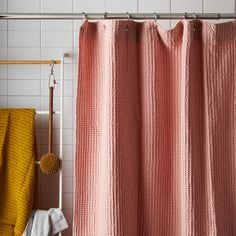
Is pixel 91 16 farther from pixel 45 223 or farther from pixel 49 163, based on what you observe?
pixel 45 223

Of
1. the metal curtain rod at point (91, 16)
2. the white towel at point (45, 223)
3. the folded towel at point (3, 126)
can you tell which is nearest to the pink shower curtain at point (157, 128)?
the metal curtain rod at point (91, 16)

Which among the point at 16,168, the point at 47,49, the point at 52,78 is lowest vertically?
the point at 16,168

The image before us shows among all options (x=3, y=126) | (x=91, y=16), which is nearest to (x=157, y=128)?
(x=91, y=16)

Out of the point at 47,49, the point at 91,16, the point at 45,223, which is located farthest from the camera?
the point at 47,49

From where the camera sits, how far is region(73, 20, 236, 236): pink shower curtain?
3.80ft

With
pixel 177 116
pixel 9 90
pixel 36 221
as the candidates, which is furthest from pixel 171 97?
pixel 9 90

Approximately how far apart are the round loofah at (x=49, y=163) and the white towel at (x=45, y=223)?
7.7 inches

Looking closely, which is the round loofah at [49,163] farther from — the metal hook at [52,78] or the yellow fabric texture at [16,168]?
the metal hook at [52,78]

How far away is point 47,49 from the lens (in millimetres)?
1941

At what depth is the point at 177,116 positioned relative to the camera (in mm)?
1218

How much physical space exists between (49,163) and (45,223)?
28 centimetres

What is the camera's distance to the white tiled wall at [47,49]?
1.94m

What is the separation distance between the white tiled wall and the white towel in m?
0.18

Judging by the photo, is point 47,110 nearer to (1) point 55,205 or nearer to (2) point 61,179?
(2) point 61,179
